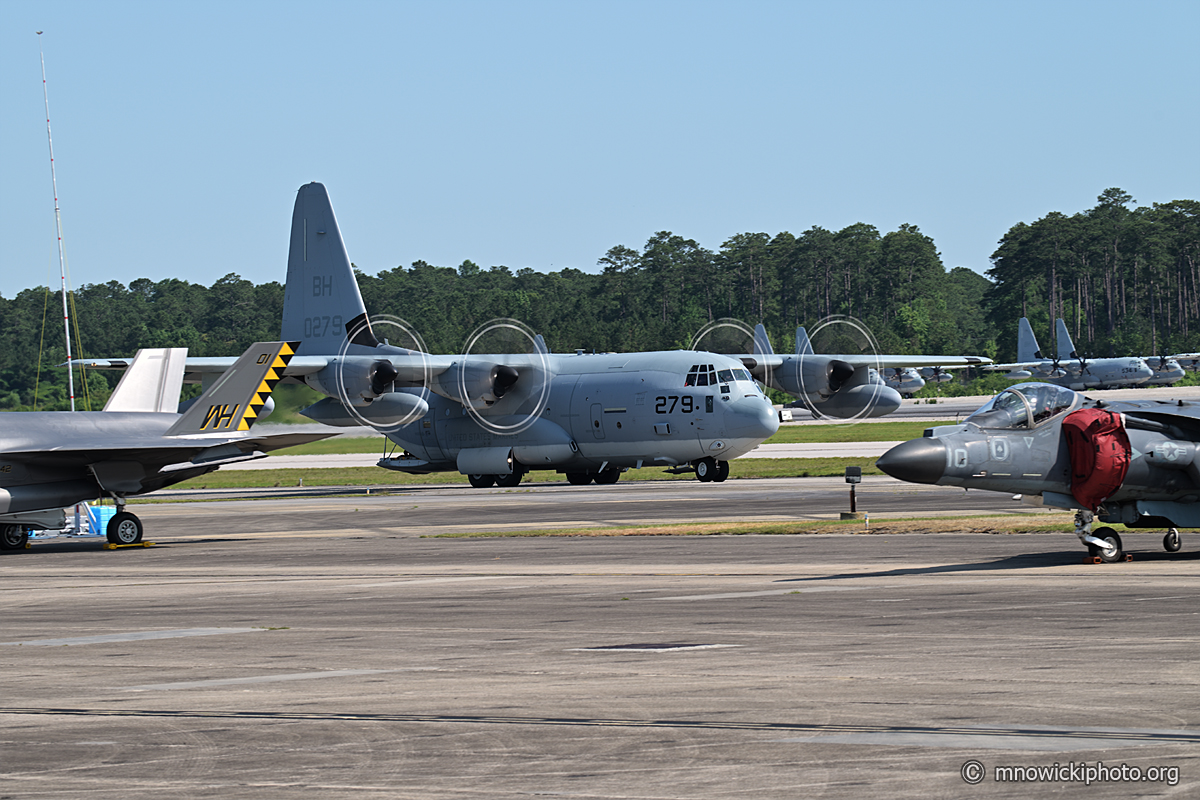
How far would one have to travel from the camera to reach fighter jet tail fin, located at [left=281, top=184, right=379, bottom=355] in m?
46.2

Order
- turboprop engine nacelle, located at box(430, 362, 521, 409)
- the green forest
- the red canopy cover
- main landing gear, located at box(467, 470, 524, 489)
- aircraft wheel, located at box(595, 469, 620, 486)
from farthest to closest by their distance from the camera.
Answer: the green forest → main landing gear, located at box(467, 470, 524, 489) → aircraft wheel, located at box(595, 469, 620, 486) → turboprop engine nacelle, located at box(430, 362, 521, 409) → the red canopy cover

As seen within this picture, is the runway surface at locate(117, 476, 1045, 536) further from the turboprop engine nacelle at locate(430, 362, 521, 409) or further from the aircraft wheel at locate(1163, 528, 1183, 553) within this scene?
the aircraft wheel at locate(1163, 528, 1183, 553)

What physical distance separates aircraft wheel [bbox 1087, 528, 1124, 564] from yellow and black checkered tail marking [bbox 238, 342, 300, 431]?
17.1 meters

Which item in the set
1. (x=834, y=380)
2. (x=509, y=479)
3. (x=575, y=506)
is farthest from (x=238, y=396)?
(x=834, y=380)

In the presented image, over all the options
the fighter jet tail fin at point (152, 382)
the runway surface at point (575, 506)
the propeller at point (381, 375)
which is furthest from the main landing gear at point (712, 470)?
the fighter jet tail fin at point (152, 382)

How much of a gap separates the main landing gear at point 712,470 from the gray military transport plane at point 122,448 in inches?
650

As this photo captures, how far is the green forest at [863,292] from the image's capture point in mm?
145625

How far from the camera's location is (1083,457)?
17.7 metres

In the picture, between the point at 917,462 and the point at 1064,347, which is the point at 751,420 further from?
the point at 1064,347

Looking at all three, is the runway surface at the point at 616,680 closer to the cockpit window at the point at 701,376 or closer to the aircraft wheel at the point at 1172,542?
the aircraft wheel at the point at 1172,542

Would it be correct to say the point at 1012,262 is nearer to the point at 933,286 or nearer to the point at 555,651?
the point at 933,286

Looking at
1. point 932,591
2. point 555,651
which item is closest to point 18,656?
point 555,651

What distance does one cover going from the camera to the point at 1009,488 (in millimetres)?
17719

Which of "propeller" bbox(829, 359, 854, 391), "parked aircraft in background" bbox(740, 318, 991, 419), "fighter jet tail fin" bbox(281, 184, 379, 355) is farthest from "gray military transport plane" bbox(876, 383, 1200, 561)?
"fighter jet tail fin" bbox(281, 184, 379, 355)
